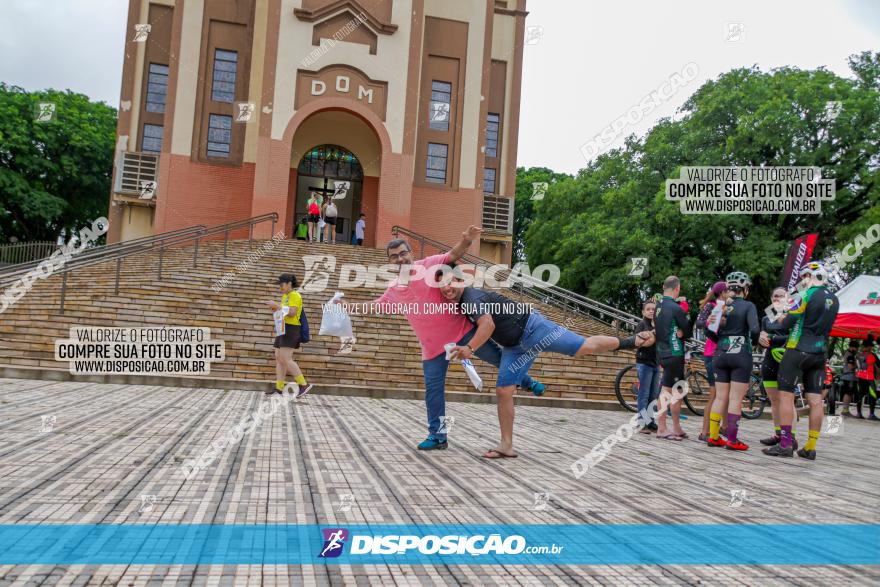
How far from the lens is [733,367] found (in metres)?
7.83

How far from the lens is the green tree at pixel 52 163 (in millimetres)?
34625

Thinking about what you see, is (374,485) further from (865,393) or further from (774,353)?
(865,393)

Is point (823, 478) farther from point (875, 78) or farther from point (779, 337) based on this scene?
point (875, 78)

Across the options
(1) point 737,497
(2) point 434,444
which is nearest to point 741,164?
(2) point 434,444

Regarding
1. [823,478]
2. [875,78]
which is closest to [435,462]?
[823,478]

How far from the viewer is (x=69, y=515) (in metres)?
3.43

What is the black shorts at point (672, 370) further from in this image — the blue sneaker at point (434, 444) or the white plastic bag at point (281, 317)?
the white plastic bag at point (281, 317)

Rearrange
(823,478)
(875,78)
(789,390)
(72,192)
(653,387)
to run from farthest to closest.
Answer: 1. (72,192)
2. (875,78)
3. (653,387)
4. (789,390)
5. (823,478)

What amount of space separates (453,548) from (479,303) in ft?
9.33

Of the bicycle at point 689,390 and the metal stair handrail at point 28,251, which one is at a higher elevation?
the metal stair handrail at point 28,251

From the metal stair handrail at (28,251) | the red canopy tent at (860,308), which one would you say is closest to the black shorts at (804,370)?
the red canopy tent at (860,308)

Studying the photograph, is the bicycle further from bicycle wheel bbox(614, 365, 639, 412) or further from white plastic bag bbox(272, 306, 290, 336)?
white plastic bag bbox(272, 306, 290, 336)

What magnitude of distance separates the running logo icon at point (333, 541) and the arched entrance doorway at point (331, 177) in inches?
984

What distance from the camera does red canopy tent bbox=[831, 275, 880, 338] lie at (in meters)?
17.0
